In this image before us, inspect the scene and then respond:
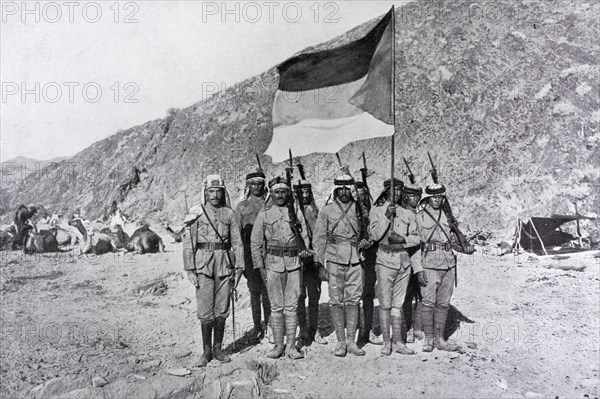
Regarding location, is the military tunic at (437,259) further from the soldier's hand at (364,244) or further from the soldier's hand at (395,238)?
the soldier's hand at (364,244)

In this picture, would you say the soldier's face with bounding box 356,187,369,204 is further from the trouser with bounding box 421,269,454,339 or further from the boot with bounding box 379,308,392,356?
the boot with bounding box 379,308,392,356

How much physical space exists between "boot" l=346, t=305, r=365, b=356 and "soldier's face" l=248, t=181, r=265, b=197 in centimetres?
205

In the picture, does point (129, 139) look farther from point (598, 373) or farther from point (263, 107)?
point (598, 373)

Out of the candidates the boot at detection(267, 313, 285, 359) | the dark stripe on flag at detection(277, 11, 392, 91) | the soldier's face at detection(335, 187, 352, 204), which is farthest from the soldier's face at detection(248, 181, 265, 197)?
the boot at detection(267, 313, 285, 359)

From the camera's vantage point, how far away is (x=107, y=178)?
29.5 m

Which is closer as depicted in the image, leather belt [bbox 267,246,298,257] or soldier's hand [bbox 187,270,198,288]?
soldier's hand [bbox 187,270,198,288]

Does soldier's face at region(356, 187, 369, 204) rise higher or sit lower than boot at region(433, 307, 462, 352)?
higher

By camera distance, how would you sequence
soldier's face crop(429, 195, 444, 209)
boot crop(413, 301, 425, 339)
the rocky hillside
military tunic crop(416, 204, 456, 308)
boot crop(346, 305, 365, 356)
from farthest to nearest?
the rocky hillside → boot crop(413, 301, 425, 339) → soldier's face crop(429, 195, 444, 209) → military tunic crop(416, 204, 456, 308) → boot crop(346, 305, 365, 356)

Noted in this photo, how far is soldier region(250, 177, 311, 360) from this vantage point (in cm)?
572

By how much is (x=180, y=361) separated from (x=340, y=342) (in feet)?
6.78

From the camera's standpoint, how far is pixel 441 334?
6070 mm

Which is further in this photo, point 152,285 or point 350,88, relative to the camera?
point 152,285

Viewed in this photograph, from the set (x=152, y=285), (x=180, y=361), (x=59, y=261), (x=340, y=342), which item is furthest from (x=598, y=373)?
(x=59, y=261)

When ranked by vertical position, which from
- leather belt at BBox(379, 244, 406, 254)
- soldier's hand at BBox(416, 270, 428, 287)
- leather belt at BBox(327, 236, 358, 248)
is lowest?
soldier's hand at BBox(416, 270, 428, 287)
